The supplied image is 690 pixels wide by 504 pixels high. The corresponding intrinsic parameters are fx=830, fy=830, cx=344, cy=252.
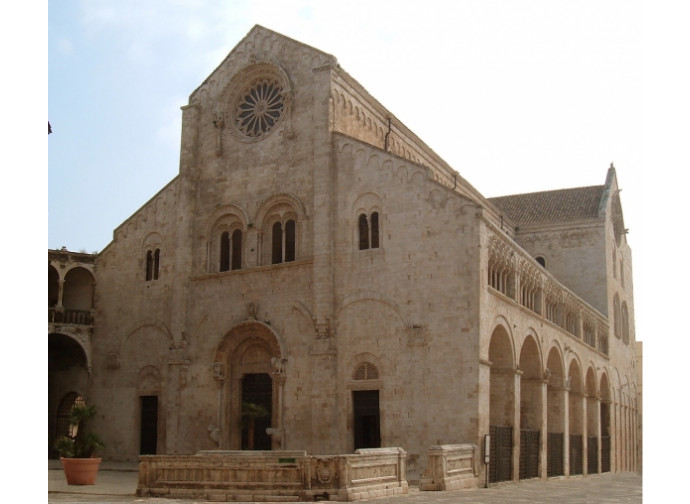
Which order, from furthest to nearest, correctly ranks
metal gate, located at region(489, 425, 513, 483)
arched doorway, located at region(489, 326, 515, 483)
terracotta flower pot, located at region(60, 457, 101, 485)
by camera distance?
arched doorway, located at region(489, 326, 515, 483), metal gate, located at region(489, 425, 513, 483), terracotta flower pot, located at region(60, 457, 101, 485)

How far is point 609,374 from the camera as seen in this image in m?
37.5

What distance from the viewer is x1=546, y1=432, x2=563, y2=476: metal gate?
27.1 metres

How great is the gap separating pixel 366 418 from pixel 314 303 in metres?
3.63

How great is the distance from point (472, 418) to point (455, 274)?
3.79m

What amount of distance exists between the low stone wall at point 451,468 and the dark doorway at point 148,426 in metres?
11.4

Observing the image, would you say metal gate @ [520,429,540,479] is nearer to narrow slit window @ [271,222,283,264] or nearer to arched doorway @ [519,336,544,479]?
arched doorway @ [519,336,544,479]

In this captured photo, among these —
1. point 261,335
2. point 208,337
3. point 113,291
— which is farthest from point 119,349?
point 261,335

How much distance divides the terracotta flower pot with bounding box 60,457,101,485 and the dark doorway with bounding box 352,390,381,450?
7198 mm

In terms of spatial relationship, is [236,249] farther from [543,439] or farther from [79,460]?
[543,439]

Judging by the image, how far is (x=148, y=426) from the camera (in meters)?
27.6

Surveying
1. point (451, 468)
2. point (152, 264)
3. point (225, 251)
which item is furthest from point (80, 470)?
point (152, 264)

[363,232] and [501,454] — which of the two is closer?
[501,454]

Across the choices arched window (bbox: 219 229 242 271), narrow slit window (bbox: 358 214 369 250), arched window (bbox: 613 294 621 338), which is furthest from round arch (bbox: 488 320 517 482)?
arched window (bbox: 613 294 621 338)

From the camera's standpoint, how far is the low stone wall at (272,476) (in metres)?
15.1
